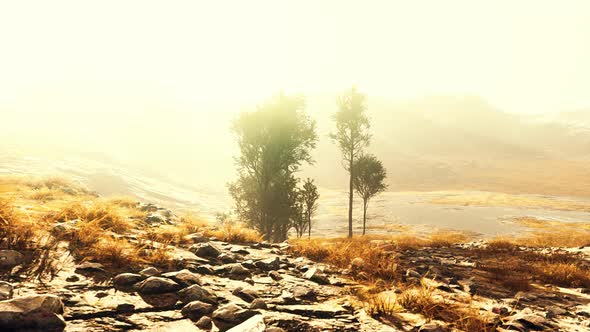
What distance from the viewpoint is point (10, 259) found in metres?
4.33

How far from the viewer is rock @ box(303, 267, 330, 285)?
6.07m

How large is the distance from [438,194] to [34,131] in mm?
180846

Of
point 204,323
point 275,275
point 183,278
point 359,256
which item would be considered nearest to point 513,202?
point 359,256

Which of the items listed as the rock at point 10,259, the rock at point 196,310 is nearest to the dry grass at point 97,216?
the rock at point 10,259

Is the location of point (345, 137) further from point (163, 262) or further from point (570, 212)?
point (570, 212)

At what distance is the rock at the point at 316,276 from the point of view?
19.9 feet

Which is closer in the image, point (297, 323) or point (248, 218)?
point (297, 323)

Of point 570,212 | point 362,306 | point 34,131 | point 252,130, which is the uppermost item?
point 34,131

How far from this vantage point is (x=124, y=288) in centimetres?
436

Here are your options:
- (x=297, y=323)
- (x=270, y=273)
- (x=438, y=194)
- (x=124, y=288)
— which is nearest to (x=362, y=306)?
(x=297, y=323)

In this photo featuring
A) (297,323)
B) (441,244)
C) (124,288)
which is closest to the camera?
(297,323)

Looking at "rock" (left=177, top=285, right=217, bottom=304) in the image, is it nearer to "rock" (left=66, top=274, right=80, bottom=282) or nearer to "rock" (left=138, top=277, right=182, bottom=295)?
"rock" (left=138, top=277, right=182, bottom=295)

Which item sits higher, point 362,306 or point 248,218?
point 362,306

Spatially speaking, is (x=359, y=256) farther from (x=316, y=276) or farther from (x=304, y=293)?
(x=304, y=293)
